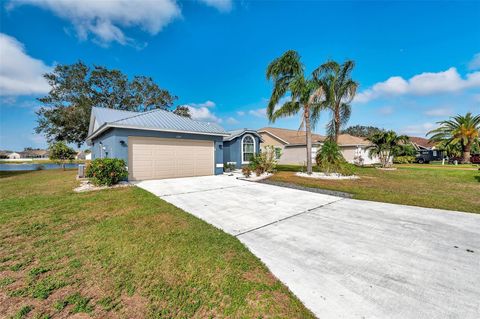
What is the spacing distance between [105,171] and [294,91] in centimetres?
1072

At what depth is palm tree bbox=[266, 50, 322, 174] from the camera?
11.2m

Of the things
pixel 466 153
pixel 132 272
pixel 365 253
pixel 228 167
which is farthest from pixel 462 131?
pixel 132 272

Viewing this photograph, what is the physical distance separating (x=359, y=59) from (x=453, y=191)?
10935 millimetres

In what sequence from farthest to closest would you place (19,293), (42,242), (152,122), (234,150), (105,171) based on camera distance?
1. (234,150)
2. (152,122)
3. (105,171)
4. (42,242)
5. (19,293)

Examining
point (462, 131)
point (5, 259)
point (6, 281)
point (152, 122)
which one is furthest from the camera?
point (462, 131)

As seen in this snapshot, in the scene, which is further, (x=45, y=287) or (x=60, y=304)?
(x=45, y=287)

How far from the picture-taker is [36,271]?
262cm

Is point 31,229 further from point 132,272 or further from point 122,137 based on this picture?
point 122,137

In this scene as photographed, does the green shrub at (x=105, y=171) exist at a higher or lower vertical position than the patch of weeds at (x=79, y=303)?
higher

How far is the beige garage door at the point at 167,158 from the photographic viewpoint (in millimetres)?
9999

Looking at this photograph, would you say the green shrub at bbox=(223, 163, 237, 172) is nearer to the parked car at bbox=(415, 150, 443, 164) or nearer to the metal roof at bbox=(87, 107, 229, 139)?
the metal roof at bbox=(87, 107, 229, 139)

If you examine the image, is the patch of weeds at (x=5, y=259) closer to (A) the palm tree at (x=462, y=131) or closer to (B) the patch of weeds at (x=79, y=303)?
(B) the patch of weeds at (x=79, y=303)

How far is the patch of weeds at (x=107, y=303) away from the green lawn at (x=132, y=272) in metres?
0.01

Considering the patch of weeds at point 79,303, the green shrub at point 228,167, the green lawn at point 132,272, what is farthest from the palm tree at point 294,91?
the patch of weeds at point 79,303
